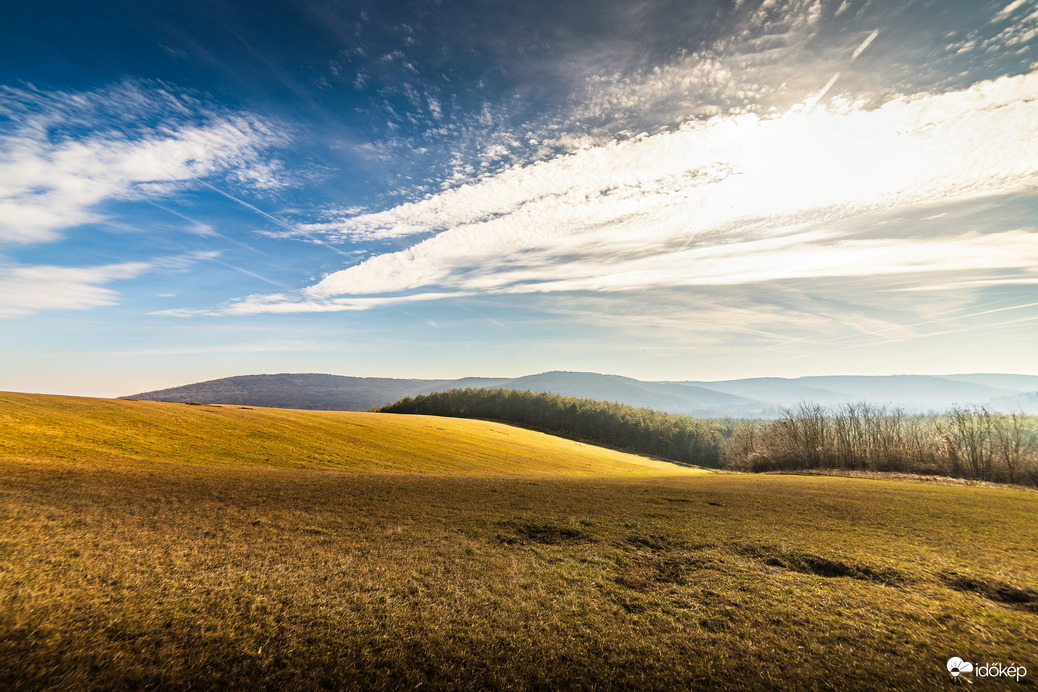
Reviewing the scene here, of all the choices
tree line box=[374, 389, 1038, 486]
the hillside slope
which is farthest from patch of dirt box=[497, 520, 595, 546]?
tree line box=[374, 389, 1038, 486]

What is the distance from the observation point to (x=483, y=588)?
23.5 ft

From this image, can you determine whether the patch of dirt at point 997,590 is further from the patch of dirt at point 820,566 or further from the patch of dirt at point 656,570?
the patch of dirt at point 656,570

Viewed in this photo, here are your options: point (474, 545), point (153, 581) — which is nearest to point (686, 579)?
point (474, 545)

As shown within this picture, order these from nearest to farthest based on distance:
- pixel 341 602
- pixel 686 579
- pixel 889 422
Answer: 1. pixel 341 602
2. pixel 686 579
3. pixel 889 422

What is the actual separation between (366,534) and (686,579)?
7.38 meters

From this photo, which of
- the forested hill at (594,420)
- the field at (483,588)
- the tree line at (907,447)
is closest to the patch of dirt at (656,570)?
the field at (483,588)

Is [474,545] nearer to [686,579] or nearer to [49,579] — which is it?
[686,579]

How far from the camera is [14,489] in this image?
1068 cm

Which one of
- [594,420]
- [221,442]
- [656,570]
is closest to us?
[656,570]

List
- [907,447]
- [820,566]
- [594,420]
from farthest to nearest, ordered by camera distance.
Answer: [594,420] < [907,447] < [820,566]

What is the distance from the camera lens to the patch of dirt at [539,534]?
389 inches

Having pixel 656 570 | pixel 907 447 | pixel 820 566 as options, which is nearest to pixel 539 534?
pixel 656 570

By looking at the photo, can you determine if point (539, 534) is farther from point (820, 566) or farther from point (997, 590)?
point (997, 590)

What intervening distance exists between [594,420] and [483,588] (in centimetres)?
10553
